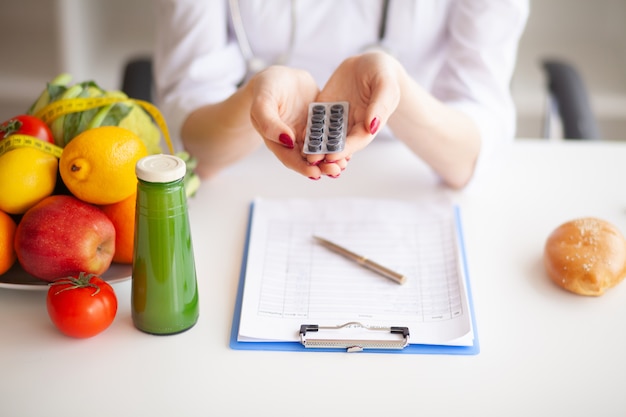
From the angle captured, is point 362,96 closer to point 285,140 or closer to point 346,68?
point 346,68

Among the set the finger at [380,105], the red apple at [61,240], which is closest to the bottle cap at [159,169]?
the red apple at [61,240]

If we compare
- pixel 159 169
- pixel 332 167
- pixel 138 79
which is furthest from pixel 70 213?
pixel 138 79

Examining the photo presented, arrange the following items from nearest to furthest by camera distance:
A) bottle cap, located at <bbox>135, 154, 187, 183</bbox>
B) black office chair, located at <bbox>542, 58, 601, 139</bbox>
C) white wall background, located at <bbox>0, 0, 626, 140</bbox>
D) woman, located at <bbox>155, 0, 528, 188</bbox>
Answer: bottle cap, located at <bbox>135, 154, 187, 183</bbox>
woman, located at <bbox>155, 0, 528, 188</bbox>
black office chair, located at <bbox>542, 58, 601, 139</bbox>
white wall background, located at <bbox>0, 0, 626, 140</bbox>

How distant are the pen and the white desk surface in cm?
9

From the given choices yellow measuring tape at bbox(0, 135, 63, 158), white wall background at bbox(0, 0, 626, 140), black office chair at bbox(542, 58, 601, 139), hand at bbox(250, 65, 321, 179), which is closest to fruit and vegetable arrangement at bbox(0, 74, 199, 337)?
yellow measuring tape at bbox(0, 135, 63, 158)

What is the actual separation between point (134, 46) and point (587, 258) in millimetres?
1639

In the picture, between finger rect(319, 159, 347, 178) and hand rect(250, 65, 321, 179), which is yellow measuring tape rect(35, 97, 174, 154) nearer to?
hand rect(250, 65, 321, 179)

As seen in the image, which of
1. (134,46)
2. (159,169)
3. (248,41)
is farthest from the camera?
(134,46)

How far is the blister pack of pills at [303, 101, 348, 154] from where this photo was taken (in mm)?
776

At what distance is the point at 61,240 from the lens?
73cm

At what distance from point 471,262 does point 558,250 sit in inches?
3.9

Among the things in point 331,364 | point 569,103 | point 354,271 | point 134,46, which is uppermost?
point 134,46

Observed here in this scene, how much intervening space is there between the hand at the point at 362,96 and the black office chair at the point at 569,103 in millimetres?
510

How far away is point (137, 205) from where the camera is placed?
2.26ft
